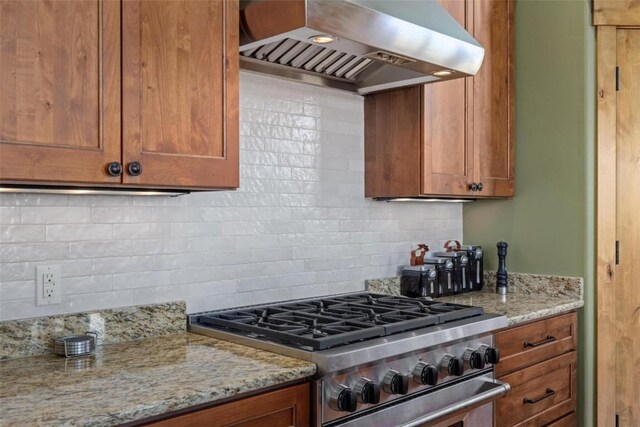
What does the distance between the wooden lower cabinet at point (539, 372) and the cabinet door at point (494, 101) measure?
72 cm

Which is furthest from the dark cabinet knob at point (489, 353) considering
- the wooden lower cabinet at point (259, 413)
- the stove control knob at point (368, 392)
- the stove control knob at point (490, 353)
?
the wooden lower cabinet at point (259, 413)

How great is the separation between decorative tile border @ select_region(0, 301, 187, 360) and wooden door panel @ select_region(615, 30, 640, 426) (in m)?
2.12

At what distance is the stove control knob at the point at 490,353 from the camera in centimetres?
214

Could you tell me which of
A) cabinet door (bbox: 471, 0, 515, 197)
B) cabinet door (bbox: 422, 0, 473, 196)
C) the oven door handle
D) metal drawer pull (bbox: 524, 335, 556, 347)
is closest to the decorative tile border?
the oven door handle

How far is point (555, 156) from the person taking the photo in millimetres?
2945

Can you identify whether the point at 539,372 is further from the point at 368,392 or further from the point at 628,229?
the point at 368,392

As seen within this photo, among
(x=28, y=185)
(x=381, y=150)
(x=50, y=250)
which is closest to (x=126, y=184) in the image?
(x=28, y=185)

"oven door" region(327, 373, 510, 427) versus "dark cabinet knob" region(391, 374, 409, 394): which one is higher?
"dark cabinet knob" region(391, 374, 409, 394)

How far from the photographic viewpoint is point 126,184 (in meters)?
1.59

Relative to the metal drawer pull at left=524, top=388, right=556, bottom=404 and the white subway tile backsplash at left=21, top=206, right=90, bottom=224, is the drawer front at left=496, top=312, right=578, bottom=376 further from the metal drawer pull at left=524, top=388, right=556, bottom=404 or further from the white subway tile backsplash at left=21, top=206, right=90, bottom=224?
the white subway tile backsplash at left=21, top=206, right=90, bottom=224

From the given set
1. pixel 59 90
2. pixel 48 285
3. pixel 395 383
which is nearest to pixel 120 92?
pixel 59 90

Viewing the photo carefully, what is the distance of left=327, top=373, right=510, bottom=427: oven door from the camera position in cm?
175

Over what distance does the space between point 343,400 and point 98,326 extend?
2.66 feet

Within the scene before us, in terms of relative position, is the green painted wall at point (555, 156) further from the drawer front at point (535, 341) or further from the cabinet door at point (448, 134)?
the cabinet door at point (448, 134)
